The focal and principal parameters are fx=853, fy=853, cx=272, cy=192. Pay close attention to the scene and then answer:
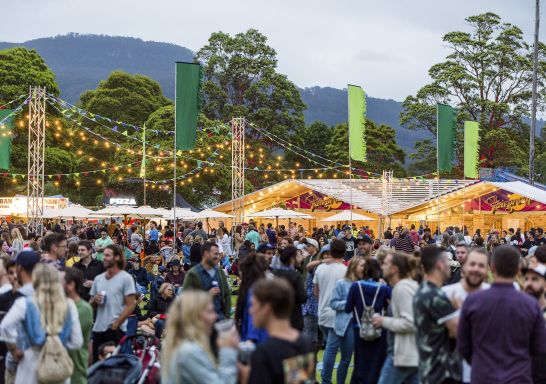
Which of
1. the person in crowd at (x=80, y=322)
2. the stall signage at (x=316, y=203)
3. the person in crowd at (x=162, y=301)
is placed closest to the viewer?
the person in crowd at (x=80, y=322)

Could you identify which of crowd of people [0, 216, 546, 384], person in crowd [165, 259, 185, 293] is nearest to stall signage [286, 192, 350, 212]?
person in crowd [165, 259, 185, 293]

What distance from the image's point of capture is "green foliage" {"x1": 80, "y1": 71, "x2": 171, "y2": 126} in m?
62.5

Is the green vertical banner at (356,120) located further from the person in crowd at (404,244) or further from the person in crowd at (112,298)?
the person in crowd at (112,298)

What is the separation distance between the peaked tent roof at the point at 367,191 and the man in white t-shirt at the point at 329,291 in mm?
31909

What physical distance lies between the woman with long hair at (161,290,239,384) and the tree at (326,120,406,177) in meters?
56.7

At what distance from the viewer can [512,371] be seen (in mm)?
5359

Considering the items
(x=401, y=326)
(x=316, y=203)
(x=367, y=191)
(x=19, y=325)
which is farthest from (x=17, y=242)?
(x=316, y=203)

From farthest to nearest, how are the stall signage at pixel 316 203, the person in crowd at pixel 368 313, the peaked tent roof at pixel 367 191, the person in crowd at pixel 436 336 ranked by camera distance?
1. the stall signage at pixel 316 203
2. the peaked tent roof at pixel 367 191
3. the person in crowd at pixel 368 313
4. the person in crowd at pixel 436 336

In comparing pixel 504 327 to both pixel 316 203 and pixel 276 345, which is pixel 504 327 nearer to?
pixel 276 345

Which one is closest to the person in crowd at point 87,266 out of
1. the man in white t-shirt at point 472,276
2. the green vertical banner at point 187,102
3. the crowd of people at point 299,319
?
the crowd of people at point 299,319

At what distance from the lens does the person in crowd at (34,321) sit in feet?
20.2

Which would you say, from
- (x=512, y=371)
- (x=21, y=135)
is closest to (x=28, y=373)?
(x=512, y=371)

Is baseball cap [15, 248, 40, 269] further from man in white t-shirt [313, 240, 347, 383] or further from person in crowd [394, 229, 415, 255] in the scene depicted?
person in crowd [394, 229, 415, 255]

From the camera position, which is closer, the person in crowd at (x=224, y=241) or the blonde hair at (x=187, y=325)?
the blonde hair at (x=187, y=325)
